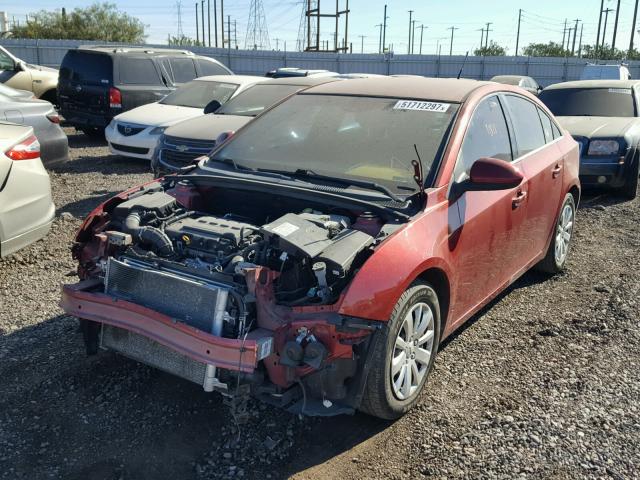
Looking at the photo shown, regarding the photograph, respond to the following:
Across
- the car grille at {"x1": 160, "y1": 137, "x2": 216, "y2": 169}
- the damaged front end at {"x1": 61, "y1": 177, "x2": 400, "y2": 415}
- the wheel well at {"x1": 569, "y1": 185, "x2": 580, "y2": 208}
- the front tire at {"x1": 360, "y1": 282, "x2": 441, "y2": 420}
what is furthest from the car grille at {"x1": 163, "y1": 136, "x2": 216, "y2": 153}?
the front tire at {"x1": 360, "y1": 282, "x2": 441, "y2": 420}

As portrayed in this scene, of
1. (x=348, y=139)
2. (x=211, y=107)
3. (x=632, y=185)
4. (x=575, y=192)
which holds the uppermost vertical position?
(x=348, y=139)

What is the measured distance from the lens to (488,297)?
4.46 m

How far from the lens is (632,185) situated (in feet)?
29.7

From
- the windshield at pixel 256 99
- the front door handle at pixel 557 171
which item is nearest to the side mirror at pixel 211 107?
the windshield at pixel 256 99

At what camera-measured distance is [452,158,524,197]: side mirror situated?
12.3 feet

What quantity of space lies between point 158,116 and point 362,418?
27.1ft

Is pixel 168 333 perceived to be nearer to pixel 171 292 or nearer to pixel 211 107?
pixel 171 292

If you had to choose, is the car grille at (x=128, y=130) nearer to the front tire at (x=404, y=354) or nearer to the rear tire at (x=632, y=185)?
the rear tire at (x=632, y=185)

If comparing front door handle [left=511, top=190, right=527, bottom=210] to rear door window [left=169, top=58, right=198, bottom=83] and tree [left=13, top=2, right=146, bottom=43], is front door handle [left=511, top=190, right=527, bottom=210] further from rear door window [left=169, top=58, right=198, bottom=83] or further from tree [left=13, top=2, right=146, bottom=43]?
tree [left=13, top=2, right=146, bottom=43]

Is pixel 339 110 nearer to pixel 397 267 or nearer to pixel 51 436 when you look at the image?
pixel 397 267

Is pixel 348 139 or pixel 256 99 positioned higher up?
pixel 348 139

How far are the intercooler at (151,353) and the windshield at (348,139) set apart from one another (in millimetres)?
1474

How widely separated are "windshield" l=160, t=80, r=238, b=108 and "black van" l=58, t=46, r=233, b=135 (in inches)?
61.5

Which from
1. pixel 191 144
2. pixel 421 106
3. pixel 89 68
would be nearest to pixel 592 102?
pixel 191 144
